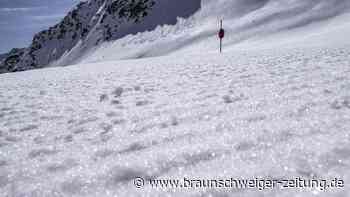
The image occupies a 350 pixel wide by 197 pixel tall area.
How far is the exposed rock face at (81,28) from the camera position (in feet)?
304

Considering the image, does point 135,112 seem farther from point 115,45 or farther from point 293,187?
point 115,45

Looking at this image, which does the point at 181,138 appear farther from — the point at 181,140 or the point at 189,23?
the point at 189,23

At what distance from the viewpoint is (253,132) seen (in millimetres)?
2717

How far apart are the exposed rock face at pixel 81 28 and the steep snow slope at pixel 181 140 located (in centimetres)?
8135

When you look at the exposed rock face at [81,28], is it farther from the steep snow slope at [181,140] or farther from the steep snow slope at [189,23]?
the steep snow slope at [181,140]

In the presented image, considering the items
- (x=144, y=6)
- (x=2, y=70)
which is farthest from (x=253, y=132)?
(x=2, y=70)

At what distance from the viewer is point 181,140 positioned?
2736mm

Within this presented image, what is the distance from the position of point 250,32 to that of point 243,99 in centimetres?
3980

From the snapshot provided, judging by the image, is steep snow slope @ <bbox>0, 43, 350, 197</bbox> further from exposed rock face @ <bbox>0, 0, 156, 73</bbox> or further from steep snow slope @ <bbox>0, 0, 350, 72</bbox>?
exposed rock face @ <bbox>0, 0, 156, 73</bbox>

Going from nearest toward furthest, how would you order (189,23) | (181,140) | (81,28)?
(181,140) < (189,23) < (81,28)

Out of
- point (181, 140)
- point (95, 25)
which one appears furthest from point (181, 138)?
point (95, 25)

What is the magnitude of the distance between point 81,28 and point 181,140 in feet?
465

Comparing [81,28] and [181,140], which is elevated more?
[81,28]

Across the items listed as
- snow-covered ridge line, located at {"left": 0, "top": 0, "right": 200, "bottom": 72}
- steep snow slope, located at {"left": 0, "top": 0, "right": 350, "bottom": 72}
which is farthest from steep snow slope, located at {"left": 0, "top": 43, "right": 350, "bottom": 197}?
snow-covered ridge line, located at {"left": 0, "top": 0, "right": 200, "bottom": 72}
